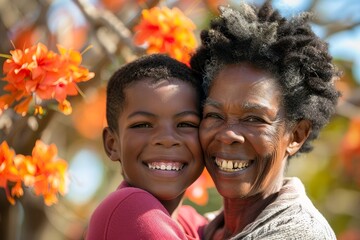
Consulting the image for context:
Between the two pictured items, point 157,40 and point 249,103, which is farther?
point 157,40

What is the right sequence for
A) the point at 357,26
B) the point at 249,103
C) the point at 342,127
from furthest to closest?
the point at 342,127, the point at 357,26, the point at 249,103

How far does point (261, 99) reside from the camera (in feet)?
12.2

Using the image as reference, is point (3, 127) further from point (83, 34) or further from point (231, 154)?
point (83, 34)

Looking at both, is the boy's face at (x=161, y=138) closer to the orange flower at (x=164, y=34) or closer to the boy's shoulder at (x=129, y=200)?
the boy's shoulder at (x=129, y=200)

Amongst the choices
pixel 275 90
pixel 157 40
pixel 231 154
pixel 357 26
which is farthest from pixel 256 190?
pixel 357 26

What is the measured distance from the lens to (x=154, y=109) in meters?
3.85

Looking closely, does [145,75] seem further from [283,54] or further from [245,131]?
[283,54]

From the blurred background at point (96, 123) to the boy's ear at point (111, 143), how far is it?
366 millimetres

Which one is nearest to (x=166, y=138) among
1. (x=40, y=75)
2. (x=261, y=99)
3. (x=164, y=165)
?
(x=164, y=165)

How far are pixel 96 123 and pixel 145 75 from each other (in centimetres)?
433

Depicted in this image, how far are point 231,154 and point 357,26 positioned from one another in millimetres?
2784

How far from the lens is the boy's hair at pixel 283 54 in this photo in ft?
12.3

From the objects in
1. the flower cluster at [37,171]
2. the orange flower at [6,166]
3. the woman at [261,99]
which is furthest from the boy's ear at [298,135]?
the orange flower at [6,166]

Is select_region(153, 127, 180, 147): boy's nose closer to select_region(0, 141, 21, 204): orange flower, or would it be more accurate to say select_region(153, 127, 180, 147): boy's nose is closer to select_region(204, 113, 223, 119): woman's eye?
select_region(204, 113, 223, 119): woman's eye
